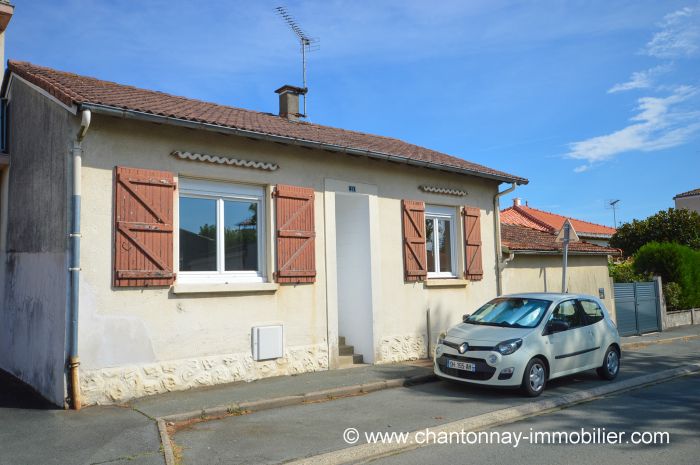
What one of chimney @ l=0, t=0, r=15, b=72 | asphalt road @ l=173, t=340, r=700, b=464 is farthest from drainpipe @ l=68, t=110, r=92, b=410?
chimney @ l=0, t=0, r=15, b=72

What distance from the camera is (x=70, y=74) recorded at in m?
10.6

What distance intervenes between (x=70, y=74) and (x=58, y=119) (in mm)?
2860

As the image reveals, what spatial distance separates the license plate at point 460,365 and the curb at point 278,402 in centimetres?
99

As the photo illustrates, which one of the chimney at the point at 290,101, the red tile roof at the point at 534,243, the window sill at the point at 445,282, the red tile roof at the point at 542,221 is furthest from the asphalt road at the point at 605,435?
the red tile roof at the point at 542,221

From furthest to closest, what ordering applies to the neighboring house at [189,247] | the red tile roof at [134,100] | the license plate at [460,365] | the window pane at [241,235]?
the window pane at [241,235] < the license plate at [460,365] < the red tile roof at [134,100] < the neighboring house at [189,247]

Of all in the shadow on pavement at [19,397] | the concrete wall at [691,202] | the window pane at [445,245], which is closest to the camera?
the shadow on pavement at [19,397]

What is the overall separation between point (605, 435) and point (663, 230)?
889 inches

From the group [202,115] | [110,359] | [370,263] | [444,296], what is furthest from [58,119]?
[444,296]

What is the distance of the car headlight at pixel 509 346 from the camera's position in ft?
26.9

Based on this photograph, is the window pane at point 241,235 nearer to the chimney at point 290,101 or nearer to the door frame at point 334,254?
the door frame at point 334,254

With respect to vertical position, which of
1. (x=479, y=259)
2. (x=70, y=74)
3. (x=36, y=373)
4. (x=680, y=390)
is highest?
(x=70, y=74)

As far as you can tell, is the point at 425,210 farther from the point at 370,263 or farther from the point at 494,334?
the point at 494,334

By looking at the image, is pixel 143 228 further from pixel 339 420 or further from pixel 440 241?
pixel 440 241

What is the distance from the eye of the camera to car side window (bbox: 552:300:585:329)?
9.17m
